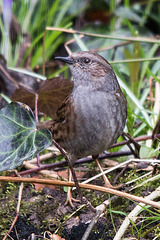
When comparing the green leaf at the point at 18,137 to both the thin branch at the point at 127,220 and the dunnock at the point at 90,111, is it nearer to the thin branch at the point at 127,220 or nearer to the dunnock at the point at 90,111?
the dunnock at the point at 90,111

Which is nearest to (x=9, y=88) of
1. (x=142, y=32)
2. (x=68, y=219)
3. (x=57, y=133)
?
(x=57, y=133)

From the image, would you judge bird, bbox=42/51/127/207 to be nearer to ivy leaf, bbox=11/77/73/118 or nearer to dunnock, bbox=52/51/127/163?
dunnock, bbox=52/51/127/163

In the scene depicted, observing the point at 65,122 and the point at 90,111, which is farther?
the point at 65,122

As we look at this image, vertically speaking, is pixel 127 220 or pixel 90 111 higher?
pixel 90 111

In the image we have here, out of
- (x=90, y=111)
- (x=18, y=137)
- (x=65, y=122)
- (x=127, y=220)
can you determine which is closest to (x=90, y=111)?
(x=90, y=111)

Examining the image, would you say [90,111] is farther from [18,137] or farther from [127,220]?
[127,220]

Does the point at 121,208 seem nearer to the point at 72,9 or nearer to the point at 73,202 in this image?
the point at 73,202

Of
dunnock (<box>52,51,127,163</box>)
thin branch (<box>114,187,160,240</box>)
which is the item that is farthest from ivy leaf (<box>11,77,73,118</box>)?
thin branch (<box>114,187,160,240</box>)

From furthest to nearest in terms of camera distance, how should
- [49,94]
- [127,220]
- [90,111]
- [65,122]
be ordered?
[49,94], [65,122], [90,111], [127,220]
